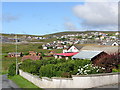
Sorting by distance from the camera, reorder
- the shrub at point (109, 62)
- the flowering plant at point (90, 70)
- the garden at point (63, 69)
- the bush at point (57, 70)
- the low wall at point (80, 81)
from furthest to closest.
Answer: the shrub at point (109, 62) < the bush at point (57, 70) < the garden at point (63, 69) < the flowering plant at point (90, 70) < the low wall at point (80, 81)

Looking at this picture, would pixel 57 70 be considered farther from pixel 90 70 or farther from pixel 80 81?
pixel 80 81

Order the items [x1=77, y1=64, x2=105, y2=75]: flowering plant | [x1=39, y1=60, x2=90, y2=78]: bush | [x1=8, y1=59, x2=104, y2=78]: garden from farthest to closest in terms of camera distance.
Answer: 1. [x1=39, y1=60, x2=90, y2=78]: bush
2. [x1=8, y1=59, x2=104, y2=78]: garden
3. [x1=77, y1=64, x2=105, y2=75]: flowering plant

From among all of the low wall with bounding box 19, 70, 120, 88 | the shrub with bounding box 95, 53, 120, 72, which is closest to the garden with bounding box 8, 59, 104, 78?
the shrub with bounding box 95, 53, 120, 72

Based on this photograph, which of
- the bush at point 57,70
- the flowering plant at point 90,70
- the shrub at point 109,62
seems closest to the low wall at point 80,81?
the flowering plant at point 90,70

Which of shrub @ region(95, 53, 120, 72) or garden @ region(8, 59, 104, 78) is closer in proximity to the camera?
garden @ region(8, 59, 104, 78)

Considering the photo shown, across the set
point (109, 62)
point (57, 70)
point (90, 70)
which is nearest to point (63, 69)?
point (57, 70)

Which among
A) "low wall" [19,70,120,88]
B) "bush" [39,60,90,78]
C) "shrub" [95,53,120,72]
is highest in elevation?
"shrub" [95,53,120,72]

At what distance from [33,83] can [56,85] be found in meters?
5.52

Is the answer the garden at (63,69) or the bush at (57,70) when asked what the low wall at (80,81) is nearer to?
the garden at (63,69)

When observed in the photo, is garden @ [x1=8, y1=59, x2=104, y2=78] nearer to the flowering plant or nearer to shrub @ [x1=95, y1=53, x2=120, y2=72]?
the flowering plant

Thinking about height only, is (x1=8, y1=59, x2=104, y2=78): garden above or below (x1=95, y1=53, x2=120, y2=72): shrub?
below

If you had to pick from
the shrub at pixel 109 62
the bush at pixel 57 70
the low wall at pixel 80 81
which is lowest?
the low wall at pixel 80 81

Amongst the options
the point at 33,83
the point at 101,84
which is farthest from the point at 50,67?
the point at 101,84

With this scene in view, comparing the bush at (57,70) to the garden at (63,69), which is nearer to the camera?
the garden at (63,69)
